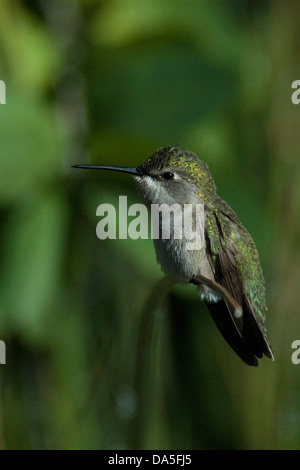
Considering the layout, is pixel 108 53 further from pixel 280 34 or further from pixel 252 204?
pixel 280 34

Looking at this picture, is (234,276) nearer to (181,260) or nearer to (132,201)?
(181,260)

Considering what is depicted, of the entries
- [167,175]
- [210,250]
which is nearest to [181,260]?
[210,250]

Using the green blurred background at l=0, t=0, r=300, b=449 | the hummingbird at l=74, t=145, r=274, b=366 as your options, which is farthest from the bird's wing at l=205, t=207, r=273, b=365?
the green blurred background at l=0, t=0, r=300, b=449

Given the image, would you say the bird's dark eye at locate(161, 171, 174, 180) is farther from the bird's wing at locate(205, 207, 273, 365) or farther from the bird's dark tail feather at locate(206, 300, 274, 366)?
the bird's dark tail feather at locate(206, 300, 274, 366)

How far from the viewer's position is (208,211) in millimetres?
902

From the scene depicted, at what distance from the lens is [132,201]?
1.12m

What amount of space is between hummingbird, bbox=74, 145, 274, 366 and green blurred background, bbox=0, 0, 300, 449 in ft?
0.26

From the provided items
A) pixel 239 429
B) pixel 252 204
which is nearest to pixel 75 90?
pixel 252 204

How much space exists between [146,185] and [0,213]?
0.32 meters

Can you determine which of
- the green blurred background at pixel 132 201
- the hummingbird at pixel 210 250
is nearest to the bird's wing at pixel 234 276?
the hummingbird at pixel 210 250

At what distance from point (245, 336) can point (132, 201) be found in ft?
1.31

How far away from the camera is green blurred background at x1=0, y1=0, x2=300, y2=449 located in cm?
109

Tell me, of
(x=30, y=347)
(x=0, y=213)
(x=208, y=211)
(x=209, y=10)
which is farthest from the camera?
(x=30, y=347)

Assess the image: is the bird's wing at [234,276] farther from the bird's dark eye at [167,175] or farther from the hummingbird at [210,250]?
the bird's dark eye at [167,175]
